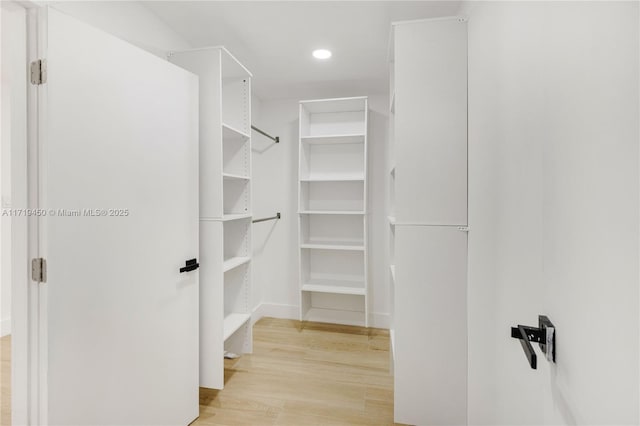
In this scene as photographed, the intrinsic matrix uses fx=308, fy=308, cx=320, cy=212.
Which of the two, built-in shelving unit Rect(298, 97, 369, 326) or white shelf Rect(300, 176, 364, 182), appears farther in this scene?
built-in shelving unit Rect(298, 97, 369, 326)

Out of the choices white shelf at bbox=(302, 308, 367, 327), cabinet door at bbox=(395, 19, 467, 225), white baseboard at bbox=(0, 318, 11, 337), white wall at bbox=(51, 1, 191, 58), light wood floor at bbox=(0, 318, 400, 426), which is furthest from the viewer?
white shelf at bbox=(302, 308, 367, 327)

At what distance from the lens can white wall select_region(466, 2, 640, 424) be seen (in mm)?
498

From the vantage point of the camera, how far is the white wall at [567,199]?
1.63 ft

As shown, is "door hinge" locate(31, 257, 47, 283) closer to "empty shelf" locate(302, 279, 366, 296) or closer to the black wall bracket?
the black wall bracket

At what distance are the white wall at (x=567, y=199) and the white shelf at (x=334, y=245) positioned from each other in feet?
6.11

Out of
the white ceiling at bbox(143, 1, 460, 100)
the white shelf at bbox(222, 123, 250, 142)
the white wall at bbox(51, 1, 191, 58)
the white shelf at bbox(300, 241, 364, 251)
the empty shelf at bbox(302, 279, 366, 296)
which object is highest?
the white ceiling at bbox(143, 1, 460, 100)

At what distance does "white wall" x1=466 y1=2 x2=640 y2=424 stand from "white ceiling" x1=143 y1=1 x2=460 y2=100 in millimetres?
850

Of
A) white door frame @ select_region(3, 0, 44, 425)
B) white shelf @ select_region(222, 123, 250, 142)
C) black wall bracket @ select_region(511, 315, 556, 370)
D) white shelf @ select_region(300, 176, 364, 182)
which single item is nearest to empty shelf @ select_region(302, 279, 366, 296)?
white shelf @ select_region(300, 176, 364, 182)

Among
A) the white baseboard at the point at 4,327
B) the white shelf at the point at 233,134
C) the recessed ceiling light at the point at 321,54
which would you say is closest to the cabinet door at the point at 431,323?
the white shelf at the point at 233,134

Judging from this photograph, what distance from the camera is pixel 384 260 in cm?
331

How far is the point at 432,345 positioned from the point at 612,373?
4.14 ft

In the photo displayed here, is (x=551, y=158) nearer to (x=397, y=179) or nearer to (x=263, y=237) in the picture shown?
(x=397, y=179)

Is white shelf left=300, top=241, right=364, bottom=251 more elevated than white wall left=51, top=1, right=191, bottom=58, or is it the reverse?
white wall left=51, top=1, right=191, bottom=58

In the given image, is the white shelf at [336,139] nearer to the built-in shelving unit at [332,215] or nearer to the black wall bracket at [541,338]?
the built-in shelving unit at [332,215]
